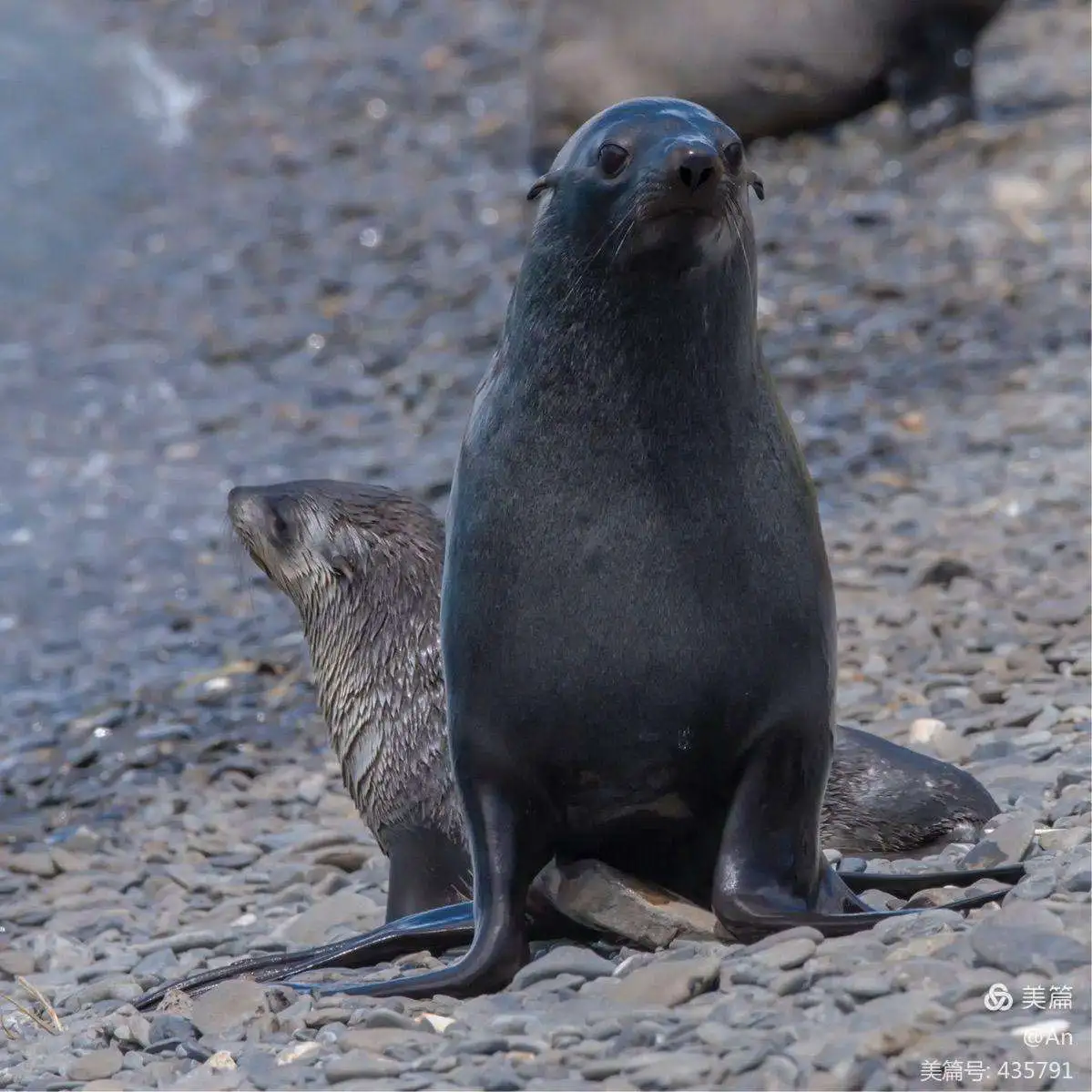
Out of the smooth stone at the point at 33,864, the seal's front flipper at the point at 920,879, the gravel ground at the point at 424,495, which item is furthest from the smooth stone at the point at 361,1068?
the smooth stone at the point at 33,864

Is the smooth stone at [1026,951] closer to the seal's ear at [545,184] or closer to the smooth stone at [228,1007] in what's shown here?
the smooth stone at [228,1007]

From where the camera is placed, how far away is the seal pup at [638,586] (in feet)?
13.6

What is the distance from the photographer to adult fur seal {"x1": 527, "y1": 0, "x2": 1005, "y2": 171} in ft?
42.9

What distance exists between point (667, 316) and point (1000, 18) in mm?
12348

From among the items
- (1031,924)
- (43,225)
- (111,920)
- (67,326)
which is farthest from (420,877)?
(43,225)

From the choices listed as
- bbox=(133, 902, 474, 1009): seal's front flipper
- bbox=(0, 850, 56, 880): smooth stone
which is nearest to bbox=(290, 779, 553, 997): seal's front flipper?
bbox=(133, 902, 474, 1009): seal's front flipper

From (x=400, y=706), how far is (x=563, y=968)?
6.59ft

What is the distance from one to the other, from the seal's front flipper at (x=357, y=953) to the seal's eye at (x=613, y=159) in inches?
64.5

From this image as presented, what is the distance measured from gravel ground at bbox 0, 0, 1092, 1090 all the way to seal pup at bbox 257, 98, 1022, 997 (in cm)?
26

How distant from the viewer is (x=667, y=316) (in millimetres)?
4156

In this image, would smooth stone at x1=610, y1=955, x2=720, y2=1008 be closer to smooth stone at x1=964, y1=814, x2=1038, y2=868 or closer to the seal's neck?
smooth stone at x1=964, y1=814, x2=1038, y2=868

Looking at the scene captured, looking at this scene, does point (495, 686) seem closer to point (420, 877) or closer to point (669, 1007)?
point (669, 1007)

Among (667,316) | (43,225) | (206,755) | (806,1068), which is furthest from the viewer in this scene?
(43,225)

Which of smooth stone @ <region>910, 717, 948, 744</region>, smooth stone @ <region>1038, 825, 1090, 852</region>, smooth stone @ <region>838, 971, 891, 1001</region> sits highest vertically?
smooth stone @ <region>838, 971, 891, 1001</region>
